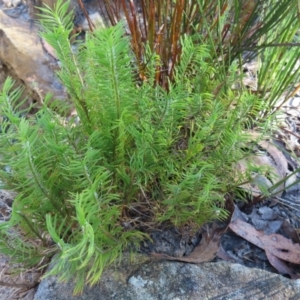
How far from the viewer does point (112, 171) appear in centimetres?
113

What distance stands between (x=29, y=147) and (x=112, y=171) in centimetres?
31

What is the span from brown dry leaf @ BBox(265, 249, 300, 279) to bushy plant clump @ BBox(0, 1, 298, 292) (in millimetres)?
289

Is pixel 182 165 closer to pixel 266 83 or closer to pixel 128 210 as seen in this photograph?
pixel 128 210

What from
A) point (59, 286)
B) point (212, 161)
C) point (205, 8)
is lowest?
point (59, 286)

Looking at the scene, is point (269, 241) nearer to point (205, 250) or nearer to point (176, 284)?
point (205, 250)

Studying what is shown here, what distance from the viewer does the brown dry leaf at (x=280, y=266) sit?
133cm

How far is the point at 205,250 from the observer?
4.18 feet

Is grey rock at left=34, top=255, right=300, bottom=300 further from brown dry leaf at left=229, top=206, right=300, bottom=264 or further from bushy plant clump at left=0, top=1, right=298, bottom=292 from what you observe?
brown dry leaf at left=229, top=206, right=300, bottom=264

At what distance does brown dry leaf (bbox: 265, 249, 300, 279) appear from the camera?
1.33 m

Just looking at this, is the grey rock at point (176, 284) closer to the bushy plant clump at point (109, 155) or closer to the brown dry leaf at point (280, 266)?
the bushy plant clump at point (109, 155)

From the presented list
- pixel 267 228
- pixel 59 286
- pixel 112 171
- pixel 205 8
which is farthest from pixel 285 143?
pixel 59 286

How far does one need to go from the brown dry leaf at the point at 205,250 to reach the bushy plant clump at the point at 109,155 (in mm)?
102

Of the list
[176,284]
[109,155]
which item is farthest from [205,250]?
[109,155]

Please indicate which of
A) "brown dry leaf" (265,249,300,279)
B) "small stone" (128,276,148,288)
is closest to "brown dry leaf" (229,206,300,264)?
"brown dry leaf" (265,249,300,279)
